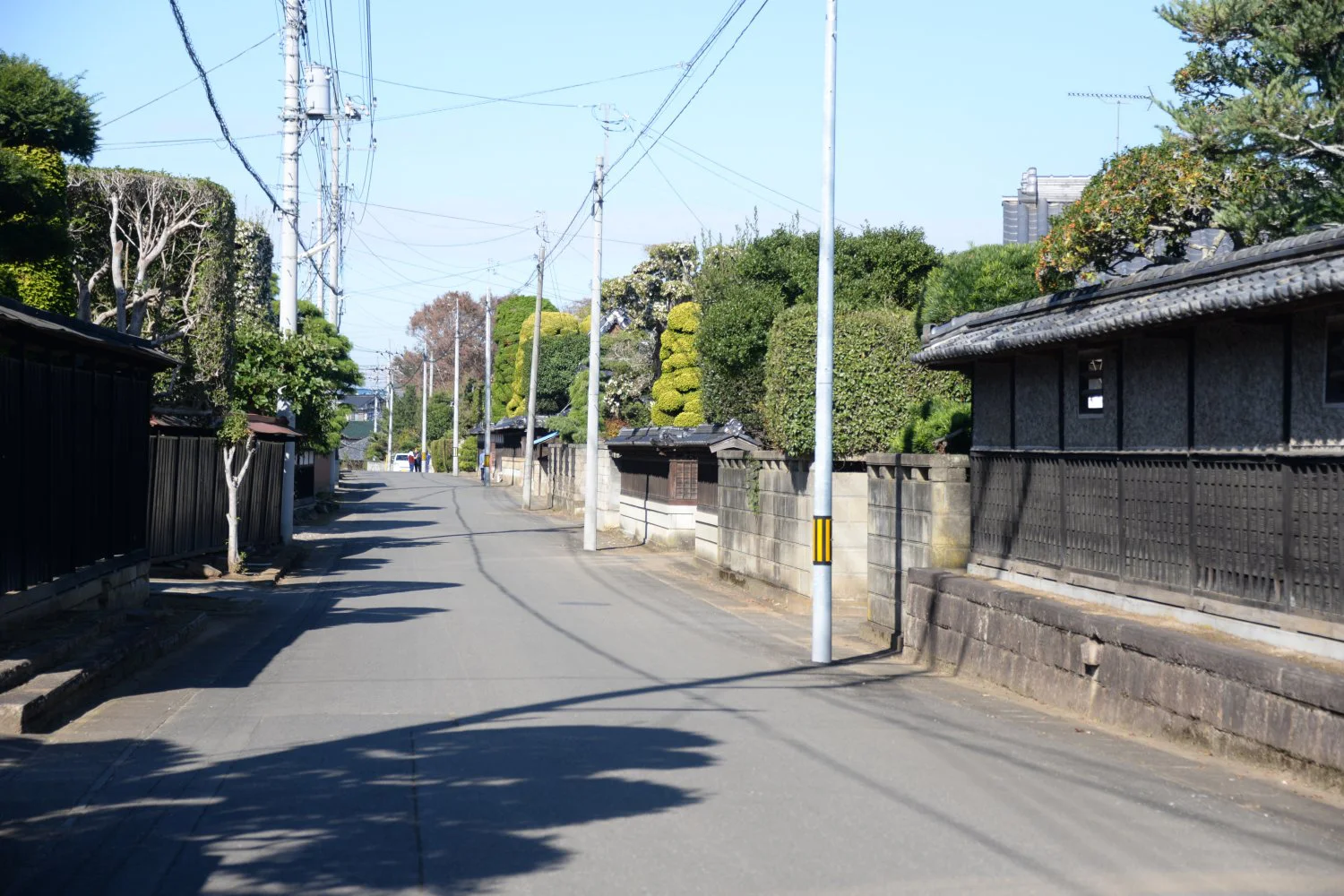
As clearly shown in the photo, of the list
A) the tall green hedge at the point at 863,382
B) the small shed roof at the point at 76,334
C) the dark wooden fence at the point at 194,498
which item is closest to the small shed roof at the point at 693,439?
the tall green hedge at the point at 863,382

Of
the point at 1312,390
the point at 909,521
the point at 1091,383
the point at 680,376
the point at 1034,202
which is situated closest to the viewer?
the point at 1312,390

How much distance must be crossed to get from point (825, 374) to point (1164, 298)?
4.74 meters

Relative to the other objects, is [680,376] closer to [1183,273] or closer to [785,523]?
[785,523]

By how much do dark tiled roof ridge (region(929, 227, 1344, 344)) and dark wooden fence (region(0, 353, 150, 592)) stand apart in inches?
389

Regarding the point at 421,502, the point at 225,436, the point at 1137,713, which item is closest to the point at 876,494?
the point at 1137,713

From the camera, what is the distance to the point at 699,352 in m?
29.3

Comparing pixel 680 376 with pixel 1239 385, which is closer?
pixel 1239 385

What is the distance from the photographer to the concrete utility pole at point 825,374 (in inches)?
567

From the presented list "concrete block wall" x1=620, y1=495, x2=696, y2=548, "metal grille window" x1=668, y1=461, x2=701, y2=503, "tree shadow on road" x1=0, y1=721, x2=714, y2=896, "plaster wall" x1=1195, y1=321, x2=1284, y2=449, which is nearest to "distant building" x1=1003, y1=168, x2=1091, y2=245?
"metal grille window" x1=668, y1=461, x2=701, y2=503

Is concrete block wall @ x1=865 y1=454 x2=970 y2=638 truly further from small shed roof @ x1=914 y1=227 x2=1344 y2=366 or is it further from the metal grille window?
the metal grille window

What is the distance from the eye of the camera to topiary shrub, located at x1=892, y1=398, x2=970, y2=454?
18.9m

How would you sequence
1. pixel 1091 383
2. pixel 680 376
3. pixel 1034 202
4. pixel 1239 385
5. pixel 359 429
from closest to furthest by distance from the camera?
pixel 1239 385, pixel 1091 383, pixel 1034 202, pixel 680 376, pixel 359 429

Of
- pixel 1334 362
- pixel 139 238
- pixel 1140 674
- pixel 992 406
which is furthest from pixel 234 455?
pixel 1334 362

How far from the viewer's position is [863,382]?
20.3m
